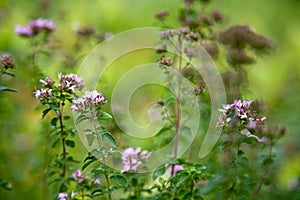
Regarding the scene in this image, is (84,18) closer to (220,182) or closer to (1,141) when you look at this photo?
(1,141)

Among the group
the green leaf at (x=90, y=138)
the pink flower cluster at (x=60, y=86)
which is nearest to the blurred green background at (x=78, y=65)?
the pink flower cluster at (x=60, y=86)

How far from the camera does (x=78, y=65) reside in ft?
5.22

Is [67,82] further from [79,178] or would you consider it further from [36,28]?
[36,28]

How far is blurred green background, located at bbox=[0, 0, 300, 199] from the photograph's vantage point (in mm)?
1484

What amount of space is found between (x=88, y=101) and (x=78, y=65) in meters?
0.69

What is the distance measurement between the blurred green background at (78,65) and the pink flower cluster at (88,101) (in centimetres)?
30

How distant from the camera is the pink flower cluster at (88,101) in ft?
3.02

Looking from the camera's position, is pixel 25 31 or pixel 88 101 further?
pixel 25 31

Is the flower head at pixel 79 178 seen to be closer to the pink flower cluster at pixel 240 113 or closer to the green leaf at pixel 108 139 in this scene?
the green leaf at pixel 108 139

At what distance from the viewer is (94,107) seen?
94 cm

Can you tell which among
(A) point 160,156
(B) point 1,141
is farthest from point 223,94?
(B) point 1,141

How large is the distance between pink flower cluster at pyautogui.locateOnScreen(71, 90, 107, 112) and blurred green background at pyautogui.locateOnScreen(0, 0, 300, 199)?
302 mm

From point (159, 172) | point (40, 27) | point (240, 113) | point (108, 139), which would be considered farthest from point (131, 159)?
point (40, 27)

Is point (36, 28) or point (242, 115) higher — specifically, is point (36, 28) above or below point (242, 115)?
above
